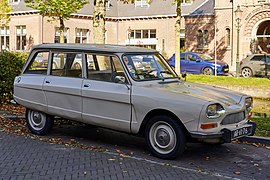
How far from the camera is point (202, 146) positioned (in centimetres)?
824

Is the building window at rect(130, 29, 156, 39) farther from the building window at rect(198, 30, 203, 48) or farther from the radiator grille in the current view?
the radiator grille

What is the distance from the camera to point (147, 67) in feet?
26.4

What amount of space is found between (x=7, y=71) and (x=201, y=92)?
24.7 feet

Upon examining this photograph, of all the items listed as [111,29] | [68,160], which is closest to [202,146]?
[68,160]

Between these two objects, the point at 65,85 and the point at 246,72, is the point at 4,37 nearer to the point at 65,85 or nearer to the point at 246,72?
the point at 246,72

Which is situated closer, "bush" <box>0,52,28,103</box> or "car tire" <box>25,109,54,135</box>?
"car tire" <box>25,109,54,135</box>

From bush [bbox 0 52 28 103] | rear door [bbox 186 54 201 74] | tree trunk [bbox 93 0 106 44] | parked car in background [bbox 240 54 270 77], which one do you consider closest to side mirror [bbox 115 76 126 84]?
tree trunk [bbox 93 0 106 44]

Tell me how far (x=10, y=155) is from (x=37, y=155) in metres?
0.47

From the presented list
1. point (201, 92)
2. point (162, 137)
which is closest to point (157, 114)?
point (162, 137)

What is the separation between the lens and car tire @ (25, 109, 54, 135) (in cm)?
888

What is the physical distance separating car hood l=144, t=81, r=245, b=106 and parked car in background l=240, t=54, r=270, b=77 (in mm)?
19658

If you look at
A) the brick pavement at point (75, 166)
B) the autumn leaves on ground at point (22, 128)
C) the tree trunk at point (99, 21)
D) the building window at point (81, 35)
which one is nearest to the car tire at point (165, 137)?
the brick pavement at point (75, 166)

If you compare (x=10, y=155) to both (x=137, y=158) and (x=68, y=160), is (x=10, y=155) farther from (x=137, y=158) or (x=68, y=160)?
(x=137, y=158)

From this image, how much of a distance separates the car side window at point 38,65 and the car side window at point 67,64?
0.27m
